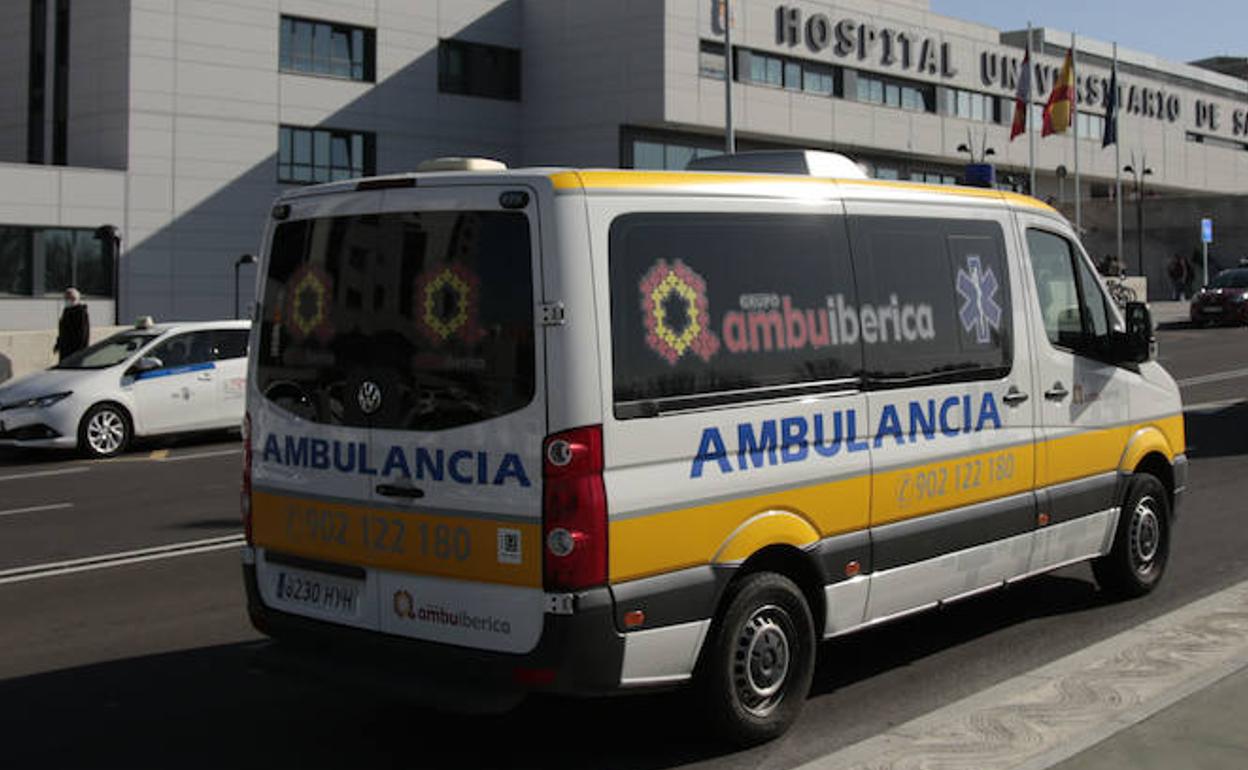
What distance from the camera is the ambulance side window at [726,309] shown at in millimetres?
4895

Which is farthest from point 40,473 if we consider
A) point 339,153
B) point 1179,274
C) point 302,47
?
point 1179,274

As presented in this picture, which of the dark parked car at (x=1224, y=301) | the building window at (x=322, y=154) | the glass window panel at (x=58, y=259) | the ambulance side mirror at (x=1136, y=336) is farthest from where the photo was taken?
the building window at (x=322, y=154)

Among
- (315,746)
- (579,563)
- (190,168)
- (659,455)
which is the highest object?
(190,168)

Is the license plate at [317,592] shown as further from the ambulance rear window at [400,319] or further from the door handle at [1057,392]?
the door handle at [1057,392]

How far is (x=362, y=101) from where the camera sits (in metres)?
47.1

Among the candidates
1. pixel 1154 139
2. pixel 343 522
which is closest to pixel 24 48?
pixel 343 522

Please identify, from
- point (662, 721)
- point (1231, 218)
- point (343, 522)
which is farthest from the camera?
point (1231, 218)

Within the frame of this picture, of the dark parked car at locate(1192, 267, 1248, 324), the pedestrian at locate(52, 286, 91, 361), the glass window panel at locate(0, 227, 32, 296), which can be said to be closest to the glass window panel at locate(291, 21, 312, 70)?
the glass window panel at locate(0, 227, 32, 296)

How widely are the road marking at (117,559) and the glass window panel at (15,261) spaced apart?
107 ft

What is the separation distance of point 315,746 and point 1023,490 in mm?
3522

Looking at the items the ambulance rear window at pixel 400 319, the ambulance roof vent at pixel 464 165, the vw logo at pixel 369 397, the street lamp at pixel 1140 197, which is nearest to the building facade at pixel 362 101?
the street lamp at pixel 1140 197

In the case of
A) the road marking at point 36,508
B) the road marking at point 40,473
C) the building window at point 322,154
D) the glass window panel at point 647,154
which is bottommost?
the road marking at point 36,508

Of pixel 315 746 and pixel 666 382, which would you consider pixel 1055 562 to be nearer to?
pixel 666 382

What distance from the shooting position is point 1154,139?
258 feet
